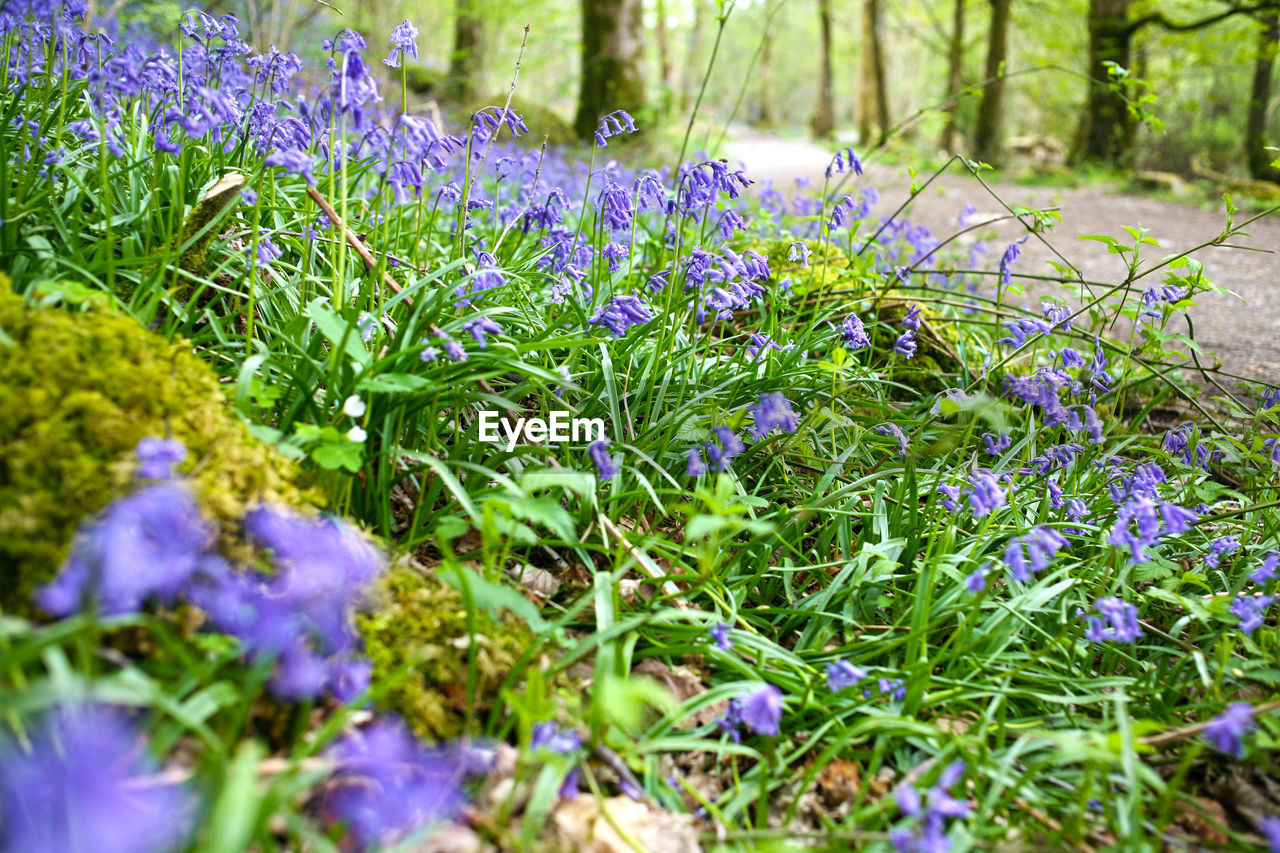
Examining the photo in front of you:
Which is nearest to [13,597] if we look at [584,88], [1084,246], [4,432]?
[4,432]

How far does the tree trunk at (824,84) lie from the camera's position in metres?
22.6

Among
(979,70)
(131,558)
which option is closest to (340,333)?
(131,558)

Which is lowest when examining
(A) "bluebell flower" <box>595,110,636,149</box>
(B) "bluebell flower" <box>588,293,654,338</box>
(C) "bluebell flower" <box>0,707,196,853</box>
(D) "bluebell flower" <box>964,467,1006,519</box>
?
(D) "bluebell flower" <box>964,467,1006,519</box>

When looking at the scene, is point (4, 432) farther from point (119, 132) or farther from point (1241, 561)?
point (1241, 561)

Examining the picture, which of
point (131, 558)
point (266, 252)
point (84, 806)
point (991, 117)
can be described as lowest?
point (84, 806)

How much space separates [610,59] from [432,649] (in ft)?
32.6

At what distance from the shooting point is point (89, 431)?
1369 millimetres

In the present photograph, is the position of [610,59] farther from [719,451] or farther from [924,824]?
[924,824]

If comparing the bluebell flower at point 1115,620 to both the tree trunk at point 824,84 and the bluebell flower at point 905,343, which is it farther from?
the tree trunk at point 824,84

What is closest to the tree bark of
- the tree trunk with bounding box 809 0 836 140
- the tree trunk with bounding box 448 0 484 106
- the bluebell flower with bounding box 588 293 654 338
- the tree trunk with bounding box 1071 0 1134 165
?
the tree trunk with bounding box 448 0 484 106

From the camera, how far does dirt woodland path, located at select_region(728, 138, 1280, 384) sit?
4582 mm

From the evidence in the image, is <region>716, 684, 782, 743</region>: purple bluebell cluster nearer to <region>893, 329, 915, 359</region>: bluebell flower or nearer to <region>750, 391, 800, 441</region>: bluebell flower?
<region>750, 391, 800, 441</region>: bluebell flower

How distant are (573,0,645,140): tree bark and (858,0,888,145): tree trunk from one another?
831 cm

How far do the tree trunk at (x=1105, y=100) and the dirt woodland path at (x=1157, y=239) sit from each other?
1.65m
